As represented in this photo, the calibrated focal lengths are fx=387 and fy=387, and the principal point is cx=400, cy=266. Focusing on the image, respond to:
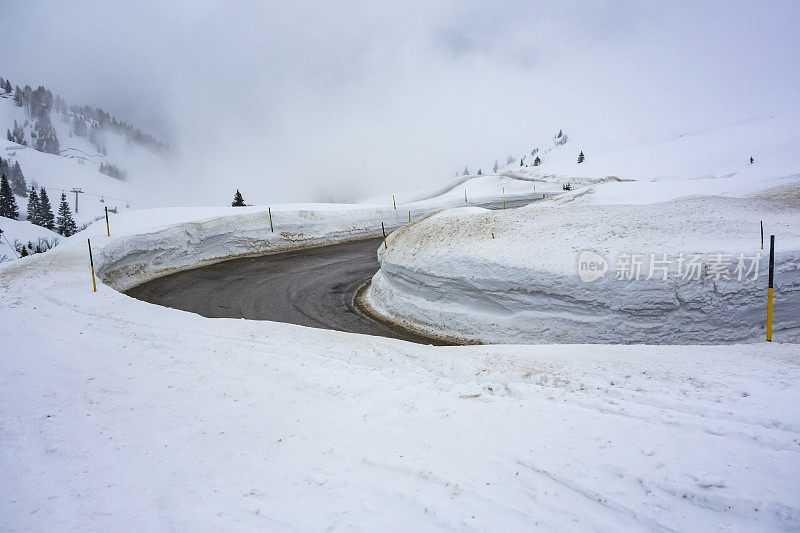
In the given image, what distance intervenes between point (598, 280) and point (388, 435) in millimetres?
7259

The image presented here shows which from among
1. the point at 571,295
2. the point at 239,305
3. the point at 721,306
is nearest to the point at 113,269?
the point at 239,305

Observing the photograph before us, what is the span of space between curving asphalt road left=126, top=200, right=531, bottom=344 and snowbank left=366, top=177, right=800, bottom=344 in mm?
1471

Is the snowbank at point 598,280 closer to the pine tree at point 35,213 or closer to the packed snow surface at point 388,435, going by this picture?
the packed snow surface at point 388,435

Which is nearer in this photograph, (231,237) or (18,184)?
(231,237)

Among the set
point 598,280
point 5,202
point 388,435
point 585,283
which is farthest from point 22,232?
point 598,280

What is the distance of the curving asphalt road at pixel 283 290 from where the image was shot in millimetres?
Result: 12336

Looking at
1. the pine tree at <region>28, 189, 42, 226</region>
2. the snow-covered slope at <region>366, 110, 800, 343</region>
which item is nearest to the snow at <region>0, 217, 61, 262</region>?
the pine tree at <region>28, 189, 42, 226</region>

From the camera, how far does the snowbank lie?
8.42 meters

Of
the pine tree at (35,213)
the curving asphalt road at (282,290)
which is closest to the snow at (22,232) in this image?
the pine tree at (35,213)

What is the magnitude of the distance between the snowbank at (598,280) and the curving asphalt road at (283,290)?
4.83ft

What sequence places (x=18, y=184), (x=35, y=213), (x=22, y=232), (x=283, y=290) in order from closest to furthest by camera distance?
(x=283, y=290) → (x=22, y=232) → (x=35, y=213) → (x=18, y=184)

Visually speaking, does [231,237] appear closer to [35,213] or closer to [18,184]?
[35,213]

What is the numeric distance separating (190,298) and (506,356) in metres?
12.4

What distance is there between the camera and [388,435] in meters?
4.05
